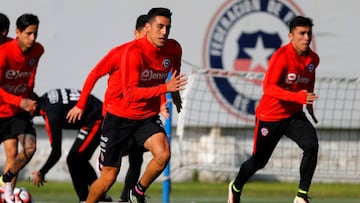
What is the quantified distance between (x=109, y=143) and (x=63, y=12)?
6.68 meters

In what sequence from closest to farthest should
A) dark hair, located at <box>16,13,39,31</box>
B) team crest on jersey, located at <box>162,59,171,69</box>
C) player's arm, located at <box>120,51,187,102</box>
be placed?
player's arm, located at <box>120,51,187,102</box> < team crest on jersey, located at <box>162,59,171,69</box> < dark hair, located at <box>16,13,39,31</box>

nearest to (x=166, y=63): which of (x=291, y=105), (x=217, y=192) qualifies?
(x=291, y=105)

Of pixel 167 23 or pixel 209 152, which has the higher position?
pixel 167 23

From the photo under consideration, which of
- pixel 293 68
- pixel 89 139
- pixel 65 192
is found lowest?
pixel 65 192

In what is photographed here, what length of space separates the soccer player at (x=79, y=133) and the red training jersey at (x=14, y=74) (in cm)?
31

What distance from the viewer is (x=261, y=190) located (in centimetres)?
1709

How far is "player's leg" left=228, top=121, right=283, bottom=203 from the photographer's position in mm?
12039

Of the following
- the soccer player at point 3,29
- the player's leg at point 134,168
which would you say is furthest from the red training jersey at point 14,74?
the player's leg at point 134,168

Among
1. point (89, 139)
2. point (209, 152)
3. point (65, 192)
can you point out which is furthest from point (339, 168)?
point (89, 139)

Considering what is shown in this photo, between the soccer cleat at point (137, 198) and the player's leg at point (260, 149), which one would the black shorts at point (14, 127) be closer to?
the soccer cleat at point (137, 198)

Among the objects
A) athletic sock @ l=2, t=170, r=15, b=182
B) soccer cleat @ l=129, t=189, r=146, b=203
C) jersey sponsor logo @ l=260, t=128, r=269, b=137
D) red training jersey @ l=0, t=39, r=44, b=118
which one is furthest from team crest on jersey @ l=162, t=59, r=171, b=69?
athletic sock @ l=2, t=170, r=15, b=182

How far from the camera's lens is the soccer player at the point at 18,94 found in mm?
12766

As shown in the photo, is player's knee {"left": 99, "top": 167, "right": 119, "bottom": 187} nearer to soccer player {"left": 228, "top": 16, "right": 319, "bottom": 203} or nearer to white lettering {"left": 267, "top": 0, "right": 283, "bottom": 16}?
soccer player {"left": 228, "top": 16, "right": 319, "bottom": 203}

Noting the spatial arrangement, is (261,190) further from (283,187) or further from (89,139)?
(89,139)
